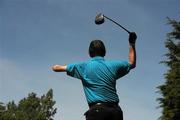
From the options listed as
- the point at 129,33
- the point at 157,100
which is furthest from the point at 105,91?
the point at 157,100

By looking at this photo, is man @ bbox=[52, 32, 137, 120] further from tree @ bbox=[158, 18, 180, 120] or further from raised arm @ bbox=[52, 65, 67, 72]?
tree @ bbox=[158, 18, 180, 120]

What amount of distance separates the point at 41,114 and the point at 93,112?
231 feet

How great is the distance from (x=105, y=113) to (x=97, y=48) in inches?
44.3

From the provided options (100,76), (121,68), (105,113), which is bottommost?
(105,113)

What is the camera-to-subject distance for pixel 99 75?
7637mm

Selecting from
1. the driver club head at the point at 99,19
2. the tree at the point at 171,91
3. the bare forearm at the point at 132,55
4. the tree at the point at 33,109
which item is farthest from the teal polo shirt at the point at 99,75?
the tree at the point at 33,109

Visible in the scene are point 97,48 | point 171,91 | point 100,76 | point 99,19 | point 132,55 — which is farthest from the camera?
point 171,91

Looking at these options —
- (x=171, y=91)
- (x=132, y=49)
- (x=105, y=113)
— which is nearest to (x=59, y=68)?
(x=105, y=113)

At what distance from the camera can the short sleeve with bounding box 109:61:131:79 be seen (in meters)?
7.75

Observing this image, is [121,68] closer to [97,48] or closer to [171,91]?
[97,48]

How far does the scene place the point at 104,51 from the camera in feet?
25.8

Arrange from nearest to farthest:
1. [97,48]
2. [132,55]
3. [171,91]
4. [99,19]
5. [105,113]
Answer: [105,113], [97,48], [132,55], [99,19], [171,91]

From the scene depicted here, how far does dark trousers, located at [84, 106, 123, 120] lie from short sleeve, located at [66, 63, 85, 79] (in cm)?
72

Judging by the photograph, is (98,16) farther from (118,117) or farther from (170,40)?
(170,40)
